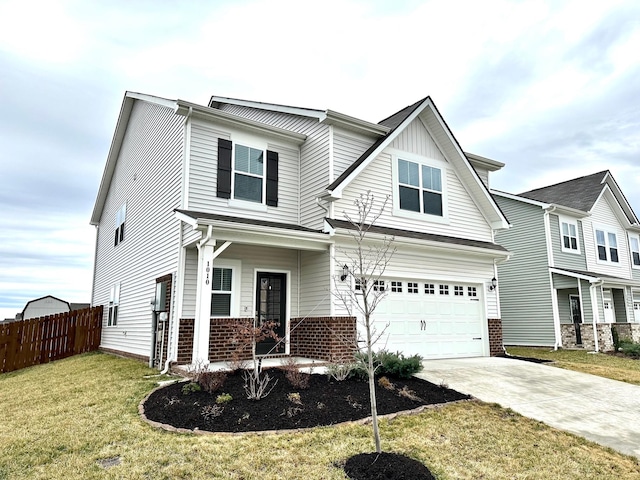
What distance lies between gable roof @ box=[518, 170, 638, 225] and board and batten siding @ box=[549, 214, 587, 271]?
2077 millimetres

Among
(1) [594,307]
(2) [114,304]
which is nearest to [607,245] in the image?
(1) [594,307]

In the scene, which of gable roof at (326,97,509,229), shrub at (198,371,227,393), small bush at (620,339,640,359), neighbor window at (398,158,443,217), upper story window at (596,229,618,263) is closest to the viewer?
shrub at (198,371,227,393)

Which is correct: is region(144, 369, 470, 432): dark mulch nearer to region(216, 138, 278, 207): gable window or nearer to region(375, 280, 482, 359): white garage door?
region(375, 280, 482, 359): white garage door

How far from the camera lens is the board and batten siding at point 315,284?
10695mm

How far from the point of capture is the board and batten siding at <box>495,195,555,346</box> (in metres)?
19.3

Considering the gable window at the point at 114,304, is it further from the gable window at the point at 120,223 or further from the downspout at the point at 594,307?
the downspout at the point at 594,307

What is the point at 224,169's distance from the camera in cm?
1130

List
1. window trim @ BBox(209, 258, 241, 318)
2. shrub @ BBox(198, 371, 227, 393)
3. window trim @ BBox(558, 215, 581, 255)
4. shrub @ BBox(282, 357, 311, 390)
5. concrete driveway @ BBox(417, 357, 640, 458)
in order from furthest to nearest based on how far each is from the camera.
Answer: window trim @ BBox(558, 215, 581, 255), window trim @ BBox(209, 258, 241, 318), shrub @ BBox(282, 357, 311, 390), shrub @ BBox(198, 371, 227, 393), concrete driveway @ BBox(417, 357, 640, 458)

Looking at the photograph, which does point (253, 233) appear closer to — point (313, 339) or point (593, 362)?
point (313, 339)

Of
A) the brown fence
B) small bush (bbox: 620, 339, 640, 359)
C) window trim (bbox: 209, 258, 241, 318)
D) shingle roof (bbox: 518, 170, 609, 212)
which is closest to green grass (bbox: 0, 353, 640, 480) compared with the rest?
window trim (bbox: 209, 258, 241, 318)

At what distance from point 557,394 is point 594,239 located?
1624 centimetres

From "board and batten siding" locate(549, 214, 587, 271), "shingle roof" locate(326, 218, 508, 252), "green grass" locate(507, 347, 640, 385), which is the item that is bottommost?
"green grass" locate(507, 347, 640, 385)

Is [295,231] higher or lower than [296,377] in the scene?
higher

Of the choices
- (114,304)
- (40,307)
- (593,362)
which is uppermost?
(40,307)
